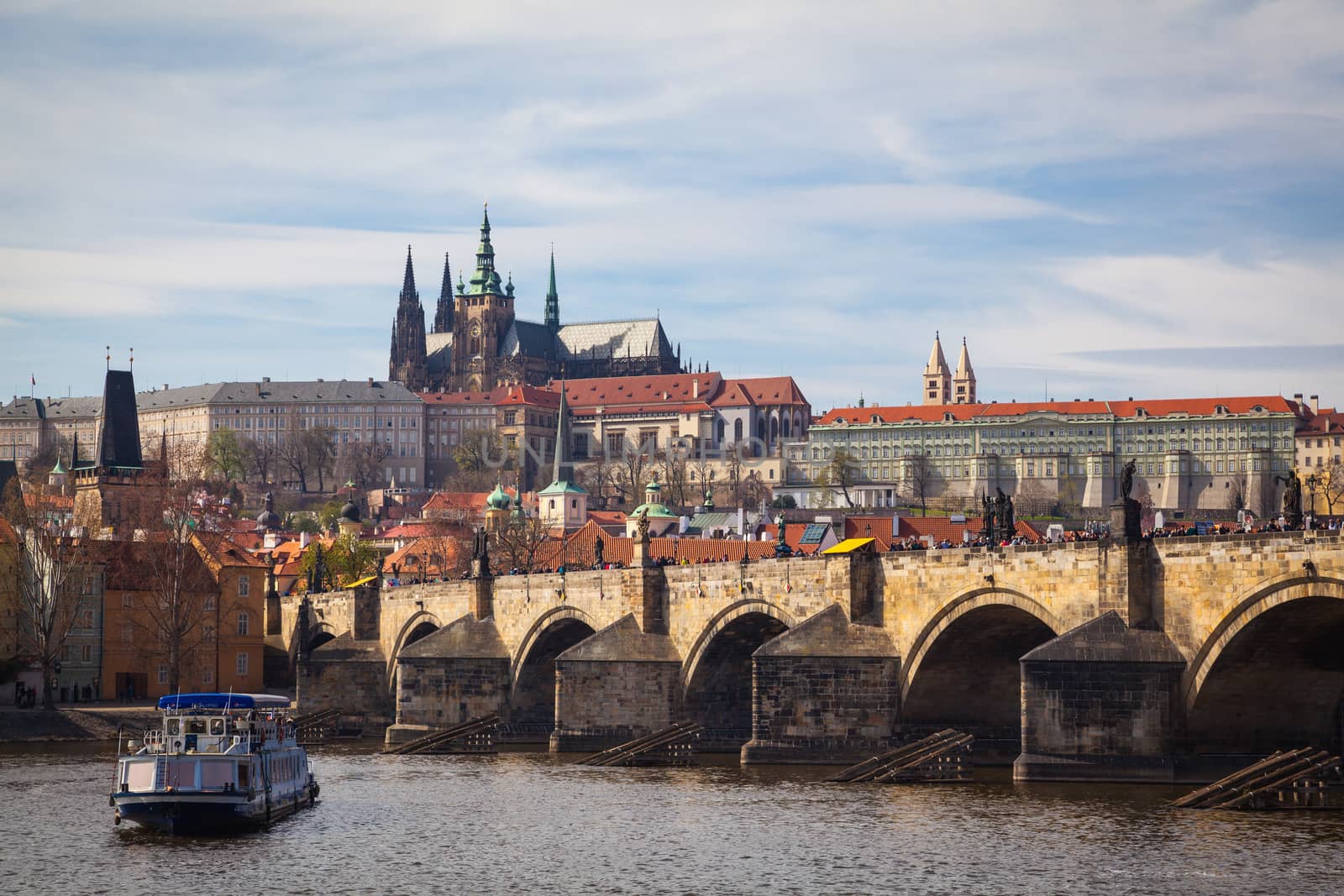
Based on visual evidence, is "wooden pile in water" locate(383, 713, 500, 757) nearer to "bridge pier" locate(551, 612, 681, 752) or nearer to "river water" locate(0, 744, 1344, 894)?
"bridge pier" locate(551, 612, 681, 752)

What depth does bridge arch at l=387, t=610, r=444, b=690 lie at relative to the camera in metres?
79.7

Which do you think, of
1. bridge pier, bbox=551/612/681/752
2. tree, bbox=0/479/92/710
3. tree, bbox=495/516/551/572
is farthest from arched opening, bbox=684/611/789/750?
tree, bbox=495/516/551/572

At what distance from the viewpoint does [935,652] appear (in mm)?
→ 51219

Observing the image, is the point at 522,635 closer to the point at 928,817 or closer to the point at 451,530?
the point at 928,817

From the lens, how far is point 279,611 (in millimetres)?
101062

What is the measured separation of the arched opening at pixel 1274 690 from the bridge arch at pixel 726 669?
55.6 feet

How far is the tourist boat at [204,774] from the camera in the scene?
4572cm

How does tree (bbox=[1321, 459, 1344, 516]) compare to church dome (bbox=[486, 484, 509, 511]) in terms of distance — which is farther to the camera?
church dome (bbox=[486, 484, 509, 511])

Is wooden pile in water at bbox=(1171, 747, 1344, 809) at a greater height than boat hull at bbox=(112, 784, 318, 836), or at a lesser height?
greater

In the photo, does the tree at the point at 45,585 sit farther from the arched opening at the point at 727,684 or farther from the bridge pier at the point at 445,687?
the arched opening at the point at 727,684

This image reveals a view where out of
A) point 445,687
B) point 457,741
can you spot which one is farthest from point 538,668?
point 457,741

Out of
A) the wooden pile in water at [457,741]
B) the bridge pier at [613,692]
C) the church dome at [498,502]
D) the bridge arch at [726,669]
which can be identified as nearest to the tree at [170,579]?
the wooden pile in water at [457,741]

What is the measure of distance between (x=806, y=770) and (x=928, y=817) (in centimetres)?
829

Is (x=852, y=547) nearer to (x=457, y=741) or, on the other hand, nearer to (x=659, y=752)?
(x=659, y=752)
